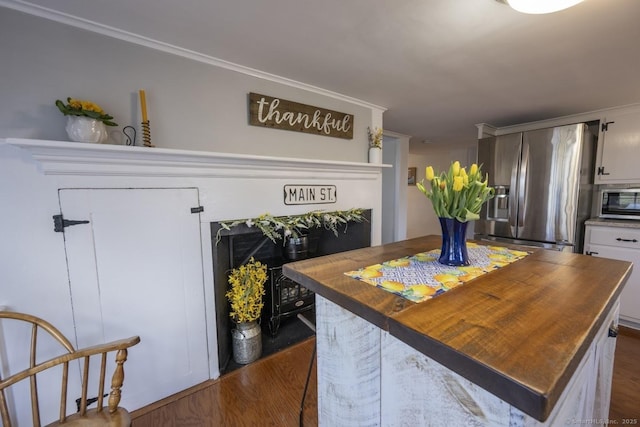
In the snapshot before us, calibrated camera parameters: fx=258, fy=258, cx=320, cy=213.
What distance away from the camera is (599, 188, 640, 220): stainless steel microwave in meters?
2.48

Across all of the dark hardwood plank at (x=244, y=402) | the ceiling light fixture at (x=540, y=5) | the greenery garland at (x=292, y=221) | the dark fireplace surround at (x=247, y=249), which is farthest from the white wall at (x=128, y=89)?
the dark hardwood plank at (x=244, y=402)

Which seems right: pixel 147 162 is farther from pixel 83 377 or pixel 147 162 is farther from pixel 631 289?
pixel 631 289

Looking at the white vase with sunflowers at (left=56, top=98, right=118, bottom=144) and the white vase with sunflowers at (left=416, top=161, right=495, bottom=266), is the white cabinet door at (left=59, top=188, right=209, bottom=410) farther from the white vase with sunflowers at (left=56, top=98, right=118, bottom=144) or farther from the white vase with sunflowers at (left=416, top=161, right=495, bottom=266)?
the white vase with sunflowers at (left=416, top=161, right=495, bottom=266)

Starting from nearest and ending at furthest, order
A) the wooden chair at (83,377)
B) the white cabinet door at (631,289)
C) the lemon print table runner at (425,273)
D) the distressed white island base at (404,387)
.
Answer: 1. the distressed white island base at (404,387)
2. the lemon print table runner at (425,273)
3. the wooden chair at (83,377)
4. the white cabinet door at (631,289)

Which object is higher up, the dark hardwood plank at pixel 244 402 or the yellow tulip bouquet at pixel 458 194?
the yellow tulip bouquet at pixel 458 194

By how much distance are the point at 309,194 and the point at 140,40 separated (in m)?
1.36

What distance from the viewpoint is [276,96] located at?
1903 millimetres

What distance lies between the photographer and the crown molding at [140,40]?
117 centimetres

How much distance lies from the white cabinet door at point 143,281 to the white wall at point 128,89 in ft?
1.21

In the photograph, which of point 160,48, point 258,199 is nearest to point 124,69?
point 160,48

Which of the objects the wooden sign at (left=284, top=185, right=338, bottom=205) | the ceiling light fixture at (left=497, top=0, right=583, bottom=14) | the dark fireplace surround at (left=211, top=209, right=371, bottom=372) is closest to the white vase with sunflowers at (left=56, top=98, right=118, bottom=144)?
the dark fireplace surround at (left=211, top=209, right=371, bottom=372)

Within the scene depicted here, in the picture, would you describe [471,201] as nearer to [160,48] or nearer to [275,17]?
[275,17]

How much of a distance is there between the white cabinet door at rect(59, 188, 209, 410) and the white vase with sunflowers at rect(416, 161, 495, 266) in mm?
1351

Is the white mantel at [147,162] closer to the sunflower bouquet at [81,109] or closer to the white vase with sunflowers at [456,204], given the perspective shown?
the sunflower bouquet at [81,109]
